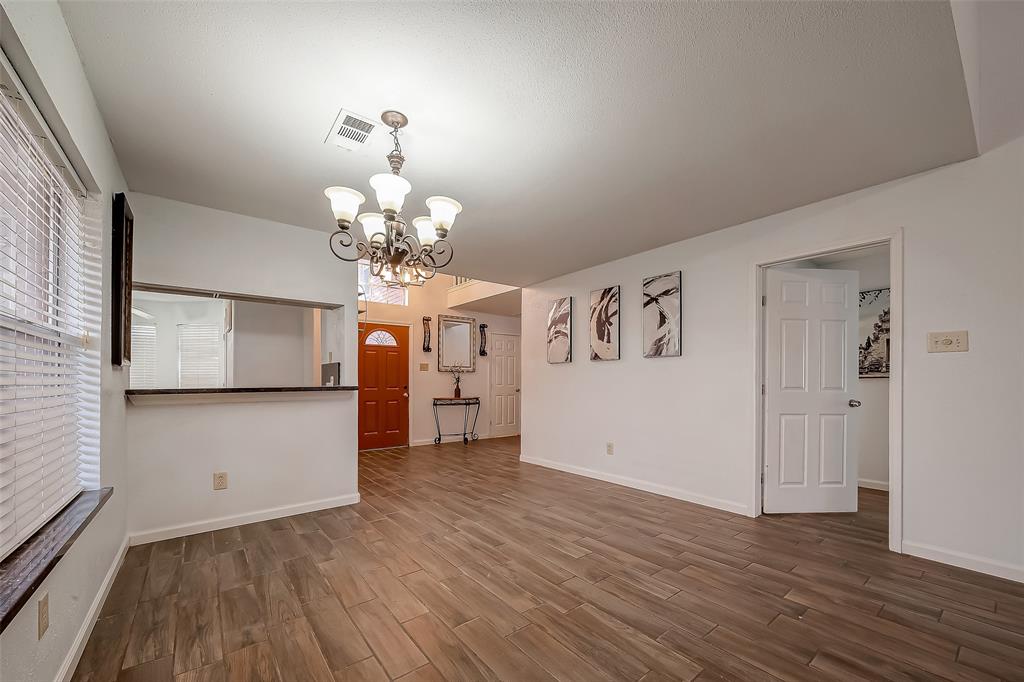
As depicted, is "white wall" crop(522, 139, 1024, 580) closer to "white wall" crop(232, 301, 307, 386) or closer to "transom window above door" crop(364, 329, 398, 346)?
"white wall" crop(232, 301, 307, 386)

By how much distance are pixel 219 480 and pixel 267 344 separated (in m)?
1.77

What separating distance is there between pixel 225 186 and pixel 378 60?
1.78 metres

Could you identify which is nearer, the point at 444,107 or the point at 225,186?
the point at 444,107

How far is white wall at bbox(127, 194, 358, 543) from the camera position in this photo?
2.98 m

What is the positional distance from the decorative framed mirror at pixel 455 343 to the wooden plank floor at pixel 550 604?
4090 millimetres

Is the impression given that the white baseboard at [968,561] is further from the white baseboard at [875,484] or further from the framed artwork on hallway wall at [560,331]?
→ the framed artwork on hallway wall at [560,331]

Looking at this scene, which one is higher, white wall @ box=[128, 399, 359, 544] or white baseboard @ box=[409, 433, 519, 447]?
white wall @ box=[128, 399, 359, 544]

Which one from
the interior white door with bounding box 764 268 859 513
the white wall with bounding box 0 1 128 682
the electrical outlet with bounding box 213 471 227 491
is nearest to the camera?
the white wall with bounding box 0 1 128 682

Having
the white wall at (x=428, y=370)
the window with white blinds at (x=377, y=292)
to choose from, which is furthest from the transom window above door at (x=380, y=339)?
the window with white blinds at (x=377, y=292)

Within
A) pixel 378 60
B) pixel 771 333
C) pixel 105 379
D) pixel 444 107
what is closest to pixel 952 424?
pixel 771 333

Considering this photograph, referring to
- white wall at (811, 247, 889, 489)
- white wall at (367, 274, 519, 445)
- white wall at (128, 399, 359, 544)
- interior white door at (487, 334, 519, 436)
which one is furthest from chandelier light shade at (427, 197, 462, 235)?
interior white door at (487, 334, 519, 436)

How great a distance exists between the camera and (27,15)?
1236mm

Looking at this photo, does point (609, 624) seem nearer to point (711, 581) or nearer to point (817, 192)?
point (711, 581)

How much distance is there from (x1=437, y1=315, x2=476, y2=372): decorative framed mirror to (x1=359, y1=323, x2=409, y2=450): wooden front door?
59cm
